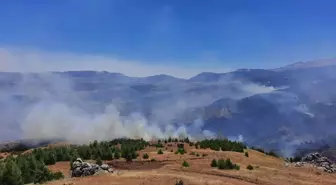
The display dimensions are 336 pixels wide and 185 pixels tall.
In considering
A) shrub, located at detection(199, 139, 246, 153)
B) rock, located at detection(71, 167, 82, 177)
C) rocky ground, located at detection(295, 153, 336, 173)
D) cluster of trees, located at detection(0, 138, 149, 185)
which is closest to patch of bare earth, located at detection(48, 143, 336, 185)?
rock, located at detection(71, 167, 82, 177)

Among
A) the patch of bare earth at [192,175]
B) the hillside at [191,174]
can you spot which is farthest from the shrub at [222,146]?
the patch of bare earth at [192,175]

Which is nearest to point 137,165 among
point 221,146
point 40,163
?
point 40,163

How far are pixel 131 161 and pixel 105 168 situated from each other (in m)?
13.7

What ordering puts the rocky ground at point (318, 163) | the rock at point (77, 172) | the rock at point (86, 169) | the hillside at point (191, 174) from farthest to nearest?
the rocky ground at point (318, 163)
the rock at point (77, 172)
the rock at point (86, 169)
the hillside at point (191, 174)

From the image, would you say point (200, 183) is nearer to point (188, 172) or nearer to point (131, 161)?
point (188, 172)

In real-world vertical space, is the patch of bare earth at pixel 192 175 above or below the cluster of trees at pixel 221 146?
below

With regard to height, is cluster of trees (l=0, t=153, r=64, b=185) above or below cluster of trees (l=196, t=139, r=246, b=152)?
below

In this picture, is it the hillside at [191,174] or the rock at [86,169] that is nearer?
the hillside at [191,174]

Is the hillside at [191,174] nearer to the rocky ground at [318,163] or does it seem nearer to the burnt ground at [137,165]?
the burnt ground at [137,165]

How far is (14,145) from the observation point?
112 metres

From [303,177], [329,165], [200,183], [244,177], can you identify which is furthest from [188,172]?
[329,165]

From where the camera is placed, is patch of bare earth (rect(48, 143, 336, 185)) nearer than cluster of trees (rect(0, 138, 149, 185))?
Yes

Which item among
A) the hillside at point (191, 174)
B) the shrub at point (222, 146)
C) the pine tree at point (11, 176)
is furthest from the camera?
the shrub at point (222, 146)

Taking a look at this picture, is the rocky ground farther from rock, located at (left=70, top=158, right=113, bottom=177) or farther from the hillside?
rock, located at (left=70, top=158, right=113, bottom=177)
